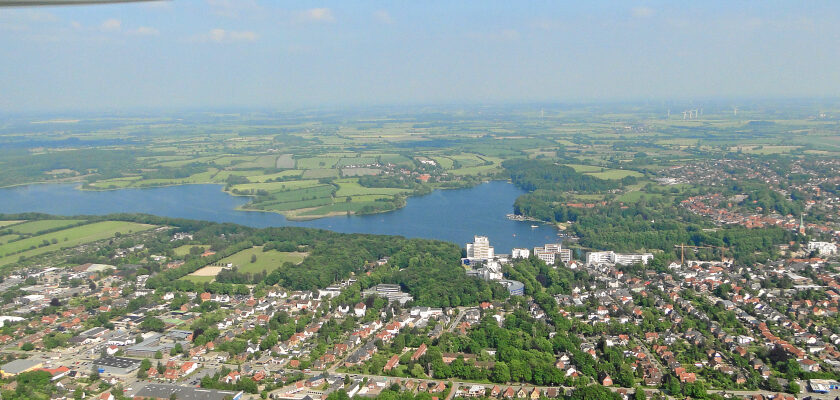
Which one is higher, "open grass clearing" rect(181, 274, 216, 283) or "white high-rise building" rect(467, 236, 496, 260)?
"white high-rise building" rect(467, 236, 496, 260)

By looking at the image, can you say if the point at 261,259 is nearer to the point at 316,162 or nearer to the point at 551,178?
the point at 551,178

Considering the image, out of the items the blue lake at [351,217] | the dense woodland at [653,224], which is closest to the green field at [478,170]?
the blue lake at [351,217]

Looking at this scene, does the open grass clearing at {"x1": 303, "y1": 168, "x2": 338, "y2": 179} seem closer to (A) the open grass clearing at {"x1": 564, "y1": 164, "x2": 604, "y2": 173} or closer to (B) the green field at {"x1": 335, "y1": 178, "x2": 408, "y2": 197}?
(B) the green field at {"x1": 335, "y1": 178, "x2": 408, "y2": 197}

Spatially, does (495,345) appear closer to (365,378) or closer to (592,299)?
(365,378)

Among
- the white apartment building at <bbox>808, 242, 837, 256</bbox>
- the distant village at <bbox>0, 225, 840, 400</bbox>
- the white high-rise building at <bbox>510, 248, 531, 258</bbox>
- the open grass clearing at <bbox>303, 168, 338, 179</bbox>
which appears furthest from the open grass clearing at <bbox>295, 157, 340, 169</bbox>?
the white apartment building at <bbox>808, 242, 837, 256</bbox>

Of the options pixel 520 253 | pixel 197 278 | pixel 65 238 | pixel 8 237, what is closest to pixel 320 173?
pixel 65 238
